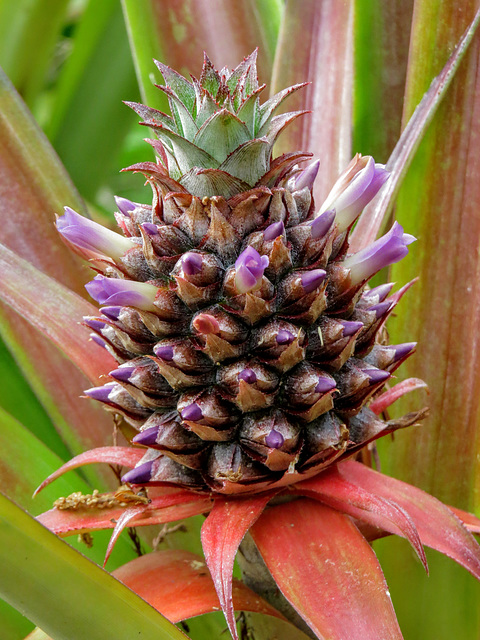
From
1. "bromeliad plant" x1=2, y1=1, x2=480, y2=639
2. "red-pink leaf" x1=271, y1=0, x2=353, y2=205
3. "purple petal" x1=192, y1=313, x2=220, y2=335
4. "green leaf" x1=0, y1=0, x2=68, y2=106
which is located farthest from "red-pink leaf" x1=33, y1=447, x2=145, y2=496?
"green leaf" x1=0, y1=0, x2=68, y2=106

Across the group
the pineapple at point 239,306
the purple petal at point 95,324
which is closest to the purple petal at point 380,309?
the pineapple at point 239,306

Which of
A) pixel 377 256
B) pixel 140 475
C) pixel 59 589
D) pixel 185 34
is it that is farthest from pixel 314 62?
pixel 59 589

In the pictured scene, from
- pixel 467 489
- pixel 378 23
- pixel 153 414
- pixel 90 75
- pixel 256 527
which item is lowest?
pixel 467 489

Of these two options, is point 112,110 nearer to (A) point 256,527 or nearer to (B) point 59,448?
(B) point 59,448

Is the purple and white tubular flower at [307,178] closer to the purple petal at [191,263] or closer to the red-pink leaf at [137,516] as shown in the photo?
the purple petal at [191,263]

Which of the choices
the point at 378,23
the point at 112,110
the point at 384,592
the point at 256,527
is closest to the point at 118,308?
the point at 256,527

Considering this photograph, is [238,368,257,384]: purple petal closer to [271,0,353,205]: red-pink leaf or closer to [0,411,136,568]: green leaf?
[0,411,136,568]: green leaf

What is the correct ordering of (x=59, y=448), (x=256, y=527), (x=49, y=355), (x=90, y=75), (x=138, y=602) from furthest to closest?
(x=90, y=75)
(x=59, y=448)
(x=49, y=355)
(x=256, y=527)
(x=138, y=602)
